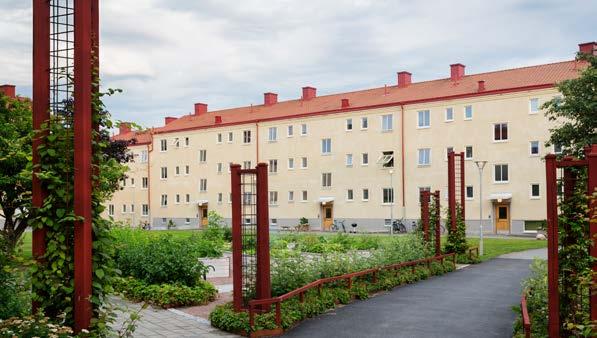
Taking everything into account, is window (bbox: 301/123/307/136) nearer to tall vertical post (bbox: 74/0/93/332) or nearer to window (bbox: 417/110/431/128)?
window (bbox: 417/110/431/128)

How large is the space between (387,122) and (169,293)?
35.7m

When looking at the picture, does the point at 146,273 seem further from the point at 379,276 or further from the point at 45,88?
the point at 45,88

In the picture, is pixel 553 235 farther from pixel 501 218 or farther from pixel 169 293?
pixel 501 218

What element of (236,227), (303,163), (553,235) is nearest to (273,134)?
(303,163)

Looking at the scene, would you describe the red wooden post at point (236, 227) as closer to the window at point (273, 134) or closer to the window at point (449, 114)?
the window at point (449, 114)

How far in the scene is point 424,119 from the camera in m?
44.8

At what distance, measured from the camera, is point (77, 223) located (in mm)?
6176

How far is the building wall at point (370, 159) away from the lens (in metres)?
41.0

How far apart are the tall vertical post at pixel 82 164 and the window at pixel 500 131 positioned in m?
38.5

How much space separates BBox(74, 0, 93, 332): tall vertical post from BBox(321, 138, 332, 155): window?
44.2m

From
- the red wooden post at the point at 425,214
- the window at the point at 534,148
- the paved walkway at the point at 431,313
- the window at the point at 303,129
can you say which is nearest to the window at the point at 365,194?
the window at the point at 303,129

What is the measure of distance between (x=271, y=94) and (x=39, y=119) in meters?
53.6

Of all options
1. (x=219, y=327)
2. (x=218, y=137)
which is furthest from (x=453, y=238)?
(x=218, y=137)

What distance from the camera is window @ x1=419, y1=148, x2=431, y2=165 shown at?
44688 millimetres
